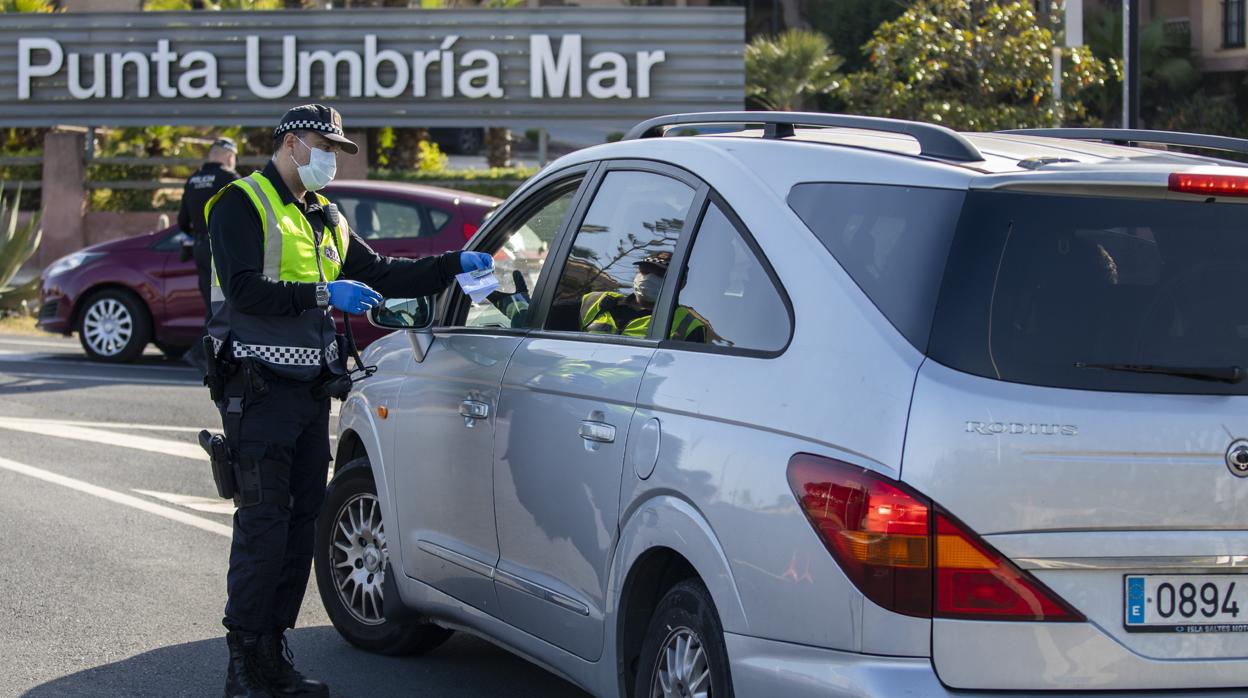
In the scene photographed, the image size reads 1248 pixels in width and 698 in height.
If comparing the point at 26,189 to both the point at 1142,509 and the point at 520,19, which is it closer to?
the point at 520,19

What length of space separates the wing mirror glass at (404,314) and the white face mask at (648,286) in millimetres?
1264

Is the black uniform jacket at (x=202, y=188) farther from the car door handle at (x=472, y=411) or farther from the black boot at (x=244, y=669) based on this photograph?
the car door handle at (x=472, y=411)

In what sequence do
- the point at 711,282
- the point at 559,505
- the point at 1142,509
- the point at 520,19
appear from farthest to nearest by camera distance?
the point at 520,19, the point at 559,505, the point at 711,282, the point at 1142,509

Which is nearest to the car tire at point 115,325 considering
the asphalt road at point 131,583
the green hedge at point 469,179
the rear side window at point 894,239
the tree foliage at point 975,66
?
the asphalt road at point 131,583

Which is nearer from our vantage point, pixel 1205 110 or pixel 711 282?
pixel 711 282

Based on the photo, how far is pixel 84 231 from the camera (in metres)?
24.3

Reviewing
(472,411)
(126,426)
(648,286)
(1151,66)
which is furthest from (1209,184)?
(1151,66)

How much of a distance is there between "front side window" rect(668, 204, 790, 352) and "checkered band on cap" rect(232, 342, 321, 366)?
159cm

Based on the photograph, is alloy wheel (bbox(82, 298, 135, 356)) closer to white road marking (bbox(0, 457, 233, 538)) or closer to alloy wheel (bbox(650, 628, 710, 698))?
white road marking (bbox(0, 457, 233, 538))

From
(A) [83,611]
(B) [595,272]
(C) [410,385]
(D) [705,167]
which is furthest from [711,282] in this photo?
(A) [83,611]

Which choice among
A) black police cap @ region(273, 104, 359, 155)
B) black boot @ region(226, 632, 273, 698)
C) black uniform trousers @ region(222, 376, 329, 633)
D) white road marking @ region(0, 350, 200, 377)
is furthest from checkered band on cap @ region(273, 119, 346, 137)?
white road marking @ region(0, 350, 200, 377)

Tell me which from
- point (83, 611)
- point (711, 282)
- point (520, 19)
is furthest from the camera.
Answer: point (520, 19)

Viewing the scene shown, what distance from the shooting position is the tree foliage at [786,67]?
30266 millimetres

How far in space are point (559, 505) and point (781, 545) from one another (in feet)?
3.63
